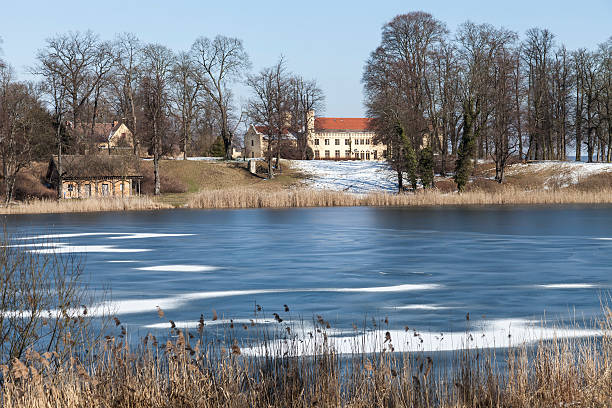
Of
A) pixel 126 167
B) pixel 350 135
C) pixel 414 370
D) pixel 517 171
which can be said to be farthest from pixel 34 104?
pixel 350 135

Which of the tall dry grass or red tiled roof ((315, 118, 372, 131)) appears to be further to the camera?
red tiled roof ((315, 118, 372, 131))

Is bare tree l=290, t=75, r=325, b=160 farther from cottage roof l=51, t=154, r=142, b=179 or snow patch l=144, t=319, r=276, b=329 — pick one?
snow patch l=144, t=319, r=276, b=329

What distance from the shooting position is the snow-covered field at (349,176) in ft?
225

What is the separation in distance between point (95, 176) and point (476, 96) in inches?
1293

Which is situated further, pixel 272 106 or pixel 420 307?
pixel 272 106

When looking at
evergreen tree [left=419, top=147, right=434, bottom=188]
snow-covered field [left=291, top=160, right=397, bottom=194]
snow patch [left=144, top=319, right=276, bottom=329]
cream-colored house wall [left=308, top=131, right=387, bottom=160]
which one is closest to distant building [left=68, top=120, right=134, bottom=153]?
snow-covered field [left=291, top=160, right=397, bottom=194]

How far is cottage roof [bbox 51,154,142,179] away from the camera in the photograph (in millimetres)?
62188

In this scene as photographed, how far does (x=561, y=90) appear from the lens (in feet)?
241

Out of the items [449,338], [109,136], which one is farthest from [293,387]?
[109,136]

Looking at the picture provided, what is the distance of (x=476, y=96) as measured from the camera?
59.7 meters

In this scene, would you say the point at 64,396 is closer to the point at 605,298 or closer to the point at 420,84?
the point at 605,298

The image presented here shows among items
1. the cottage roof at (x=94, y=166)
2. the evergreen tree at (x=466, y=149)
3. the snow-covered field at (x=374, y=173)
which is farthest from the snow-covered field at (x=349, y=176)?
the cottage roof at (x=94, y=166)

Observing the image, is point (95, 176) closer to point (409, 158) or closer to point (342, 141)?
point (409, 158)

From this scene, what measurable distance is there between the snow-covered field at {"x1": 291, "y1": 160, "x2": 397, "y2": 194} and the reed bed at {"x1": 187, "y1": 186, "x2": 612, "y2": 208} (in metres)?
17.1
